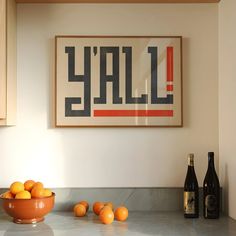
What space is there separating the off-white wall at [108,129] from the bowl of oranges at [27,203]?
328mm

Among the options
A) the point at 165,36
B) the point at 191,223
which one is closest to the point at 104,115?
the point at 165,36

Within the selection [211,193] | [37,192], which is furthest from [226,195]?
[37,192]

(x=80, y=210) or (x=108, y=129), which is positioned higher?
(x=108, y=129)

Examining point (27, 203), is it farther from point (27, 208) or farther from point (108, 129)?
point (108, 129)

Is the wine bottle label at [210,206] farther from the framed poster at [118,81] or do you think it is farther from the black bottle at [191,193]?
the framed poster at [118,81]

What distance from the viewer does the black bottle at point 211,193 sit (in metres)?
2.20

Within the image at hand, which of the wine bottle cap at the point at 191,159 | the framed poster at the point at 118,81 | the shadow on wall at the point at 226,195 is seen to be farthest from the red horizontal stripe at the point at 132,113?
the shadow on wall at the point at 226,195

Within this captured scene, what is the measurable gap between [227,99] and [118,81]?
623mm

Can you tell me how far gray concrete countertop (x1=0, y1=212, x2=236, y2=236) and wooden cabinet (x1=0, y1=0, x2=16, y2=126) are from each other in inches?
22.0

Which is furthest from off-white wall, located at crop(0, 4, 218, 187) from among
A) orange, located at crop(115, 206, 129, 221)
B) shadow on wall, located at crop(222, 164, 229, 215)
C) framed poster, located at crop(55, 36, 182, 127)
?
orange, located at crop(115, 206, 129, 221)

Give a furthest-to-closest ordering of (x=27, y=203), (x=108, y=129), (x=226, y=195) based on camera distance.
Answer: (x=108, y=129) < (x=226, y=195) < (x=27, y=203)

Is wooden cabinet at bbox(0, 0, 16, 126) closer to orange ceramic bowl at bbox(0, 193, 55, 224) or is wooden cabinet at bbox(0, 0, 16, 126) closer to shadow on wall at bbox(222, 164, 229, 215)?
orange ceramic bowl at bbox(0, 193, 55, 224)

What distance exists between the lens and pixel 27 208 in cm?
199

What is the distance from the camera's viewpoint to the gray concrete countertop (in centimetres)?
187
